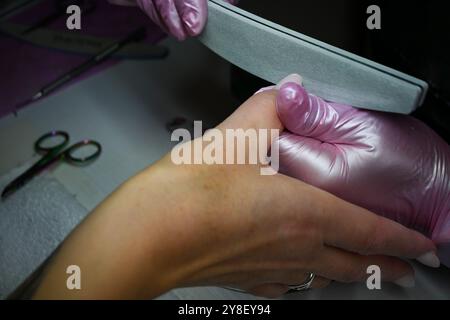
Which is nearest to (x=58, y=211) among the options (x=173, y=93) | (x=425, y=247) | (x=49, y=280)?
(x=173, y=93)

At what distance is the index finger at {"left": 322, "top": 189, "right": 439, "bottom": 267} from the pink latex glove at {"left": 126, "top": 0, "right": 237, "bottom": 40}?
1.17 ft

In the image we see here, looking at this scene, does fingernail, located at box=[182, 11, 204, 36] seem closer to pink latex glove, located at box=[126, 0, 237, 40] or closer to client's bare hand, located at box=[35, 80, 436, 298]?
pink latex glove, located at box=[126, 0, 237, 40]

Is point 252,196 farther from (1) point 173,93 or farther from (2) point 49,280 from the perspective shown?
(1) point 173,93

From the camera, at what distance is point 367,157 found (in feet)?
1.71

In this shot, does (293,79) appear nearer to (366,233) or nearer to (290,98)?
(290,98)

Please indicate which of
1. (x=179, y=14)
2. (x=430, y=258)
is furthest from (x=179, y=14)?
(x=430, y=258)

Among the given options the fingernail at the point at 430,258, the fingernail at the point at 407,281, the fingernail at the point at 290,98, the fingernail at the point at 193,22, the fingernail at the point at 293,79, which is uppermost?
the fingernail at the point at 193,22

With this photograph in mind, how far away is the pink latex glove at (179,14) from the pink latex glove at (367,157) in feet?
0.70

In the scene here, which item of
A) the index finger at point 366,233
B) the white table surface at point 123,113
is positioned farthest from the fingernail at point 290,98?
the white table surface at point 123,113

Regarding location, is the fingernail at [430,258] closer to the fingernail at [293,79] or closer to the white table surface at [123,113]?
the fingernail at [293,79]

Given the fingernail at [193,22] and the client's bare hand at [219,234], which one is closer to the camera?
the client's bare hand at [219,234]

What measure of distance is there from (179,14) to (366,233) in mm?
468

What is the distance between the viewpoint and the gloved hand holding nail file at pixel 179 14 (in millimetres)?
635
